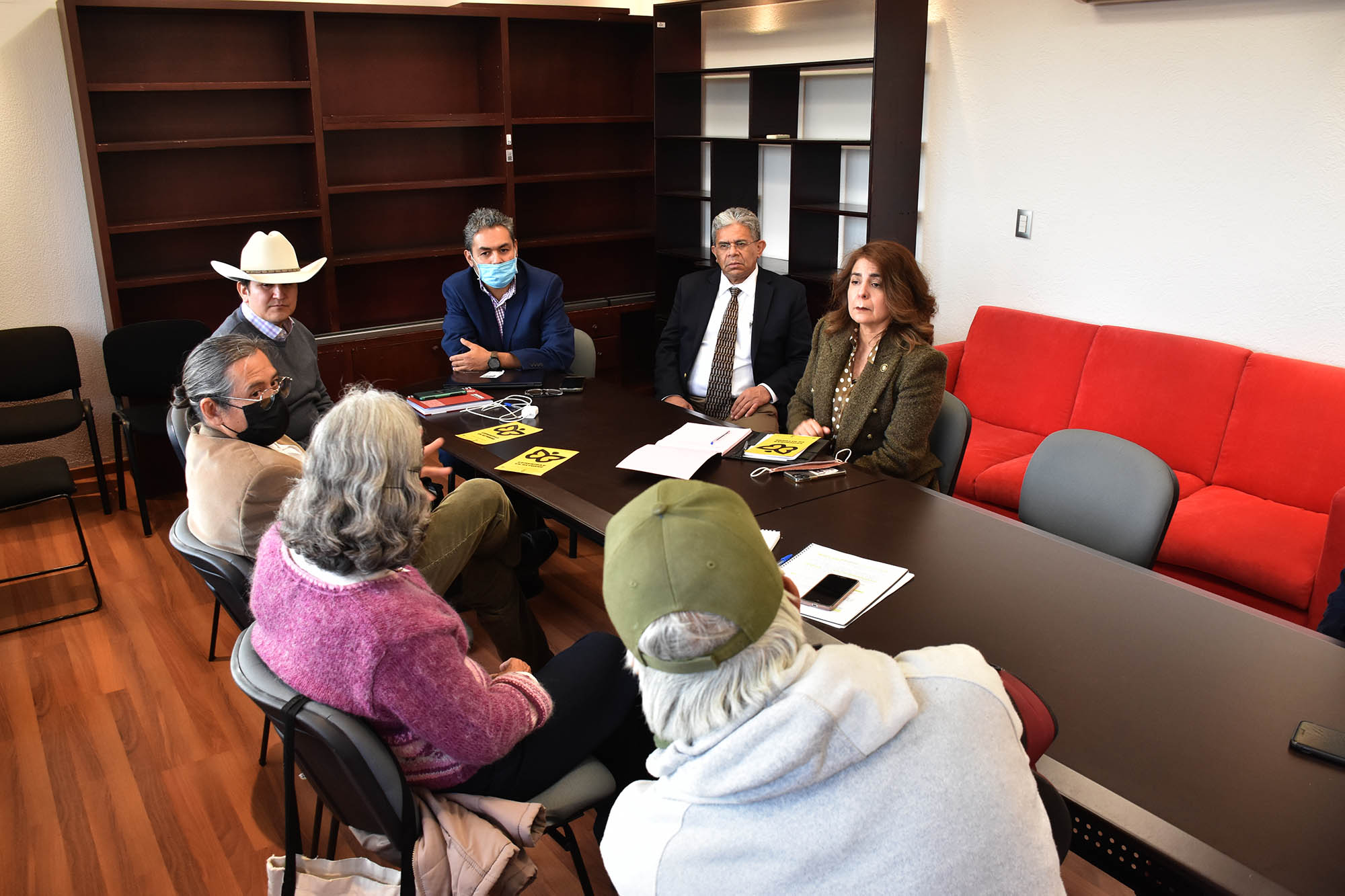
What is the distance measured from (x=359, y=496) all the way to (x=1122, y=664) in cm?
137

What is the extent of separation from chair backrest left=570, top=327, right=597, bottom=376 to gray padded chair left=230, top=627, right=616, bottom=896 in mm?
2572

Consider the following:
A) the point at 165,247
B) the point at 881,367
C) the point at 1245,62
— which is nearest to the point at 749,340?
the point at 881,367

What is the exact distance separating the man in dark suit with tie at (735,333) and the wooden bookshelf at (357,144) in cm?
167

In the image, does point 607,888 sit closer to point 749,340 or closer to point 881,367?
point 881,367

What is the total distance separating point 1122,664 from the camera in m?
1.74

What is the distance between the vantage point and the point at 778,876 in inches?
43.4

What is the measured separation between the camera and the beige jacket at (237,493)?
2.30m

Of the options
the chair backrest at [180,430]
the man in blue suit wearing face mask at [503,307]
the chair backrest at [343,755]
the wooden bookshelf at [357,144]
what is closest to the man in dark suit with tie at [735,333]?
the man in blue suit wearing face mask at [503,307]

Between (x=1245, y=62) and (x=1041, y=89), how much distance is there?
Result: 84 centimetres

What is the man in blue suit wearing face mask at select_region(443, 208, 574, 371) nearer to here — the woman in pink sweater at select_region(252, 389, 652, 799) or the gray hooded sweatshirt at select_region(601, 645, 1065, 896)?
the woman in pink sweater at select_region(252, 389, 652, 799)

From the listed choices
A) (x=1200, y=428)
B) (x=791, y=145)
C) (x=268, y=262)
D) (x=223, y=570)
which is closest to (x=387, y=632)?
(x=223, y=570)

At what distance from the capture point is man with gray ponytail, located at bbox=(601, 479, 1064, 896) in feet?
3.56

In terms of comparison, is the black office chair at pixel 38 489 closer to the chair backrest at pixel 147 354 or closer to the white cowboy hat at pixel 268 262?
the chair backrest at pixel 147 354

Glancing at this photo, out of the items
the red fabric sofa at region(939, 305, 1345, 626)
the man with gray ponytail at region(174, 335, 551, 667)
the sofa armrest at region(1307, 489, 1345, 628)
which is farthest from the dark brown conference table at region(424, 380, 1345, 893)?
the red fabric sofa at region(939, 305, 1345, 626)
